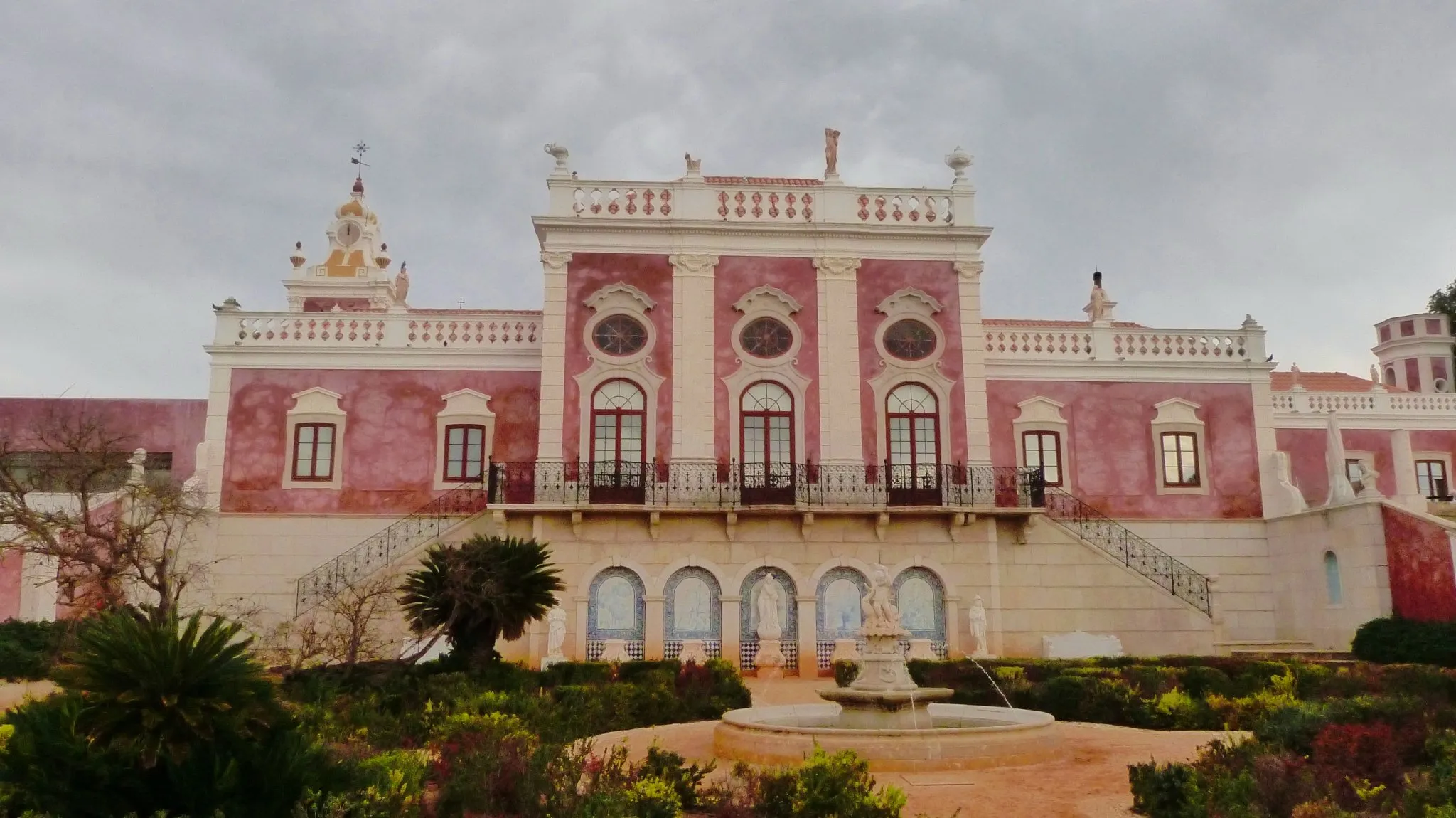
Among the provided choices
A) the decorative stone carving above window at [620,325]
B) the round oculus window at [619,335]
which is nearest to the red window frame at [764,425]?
the decorative stone carving above window at [620,325]

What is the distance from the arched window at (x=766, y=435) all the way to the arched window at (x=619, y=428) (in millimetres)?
2172

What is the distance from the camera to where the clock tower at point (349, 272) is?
34.3 metres

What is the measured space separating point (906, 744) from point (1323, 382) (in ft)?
95.1

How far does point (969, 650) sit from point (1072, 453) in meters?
6.09

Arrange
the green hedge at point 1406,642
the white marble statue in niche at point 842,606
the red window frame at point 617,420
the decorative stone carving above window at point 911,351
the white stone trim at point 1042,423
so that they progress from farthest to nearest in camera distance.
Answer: the white stone trim at point 1042,423 < the decorative stone carving above window at point 911,351 < the red window frame at point 617,420 < the white marble statue in niche at point 842,606 < the green hedge at point 1406,642

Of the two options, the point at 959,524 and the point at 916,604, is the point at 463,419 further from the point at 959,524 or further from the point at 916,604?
the point at 959,524

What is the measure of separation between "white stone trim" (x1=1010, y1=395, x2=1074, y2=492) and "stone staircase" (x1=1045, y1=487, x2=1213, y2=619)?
1.10 meters

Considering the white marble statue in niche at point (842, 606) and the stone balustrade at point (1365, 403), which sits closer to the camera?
the white marble statue in niche at point (842, 606)

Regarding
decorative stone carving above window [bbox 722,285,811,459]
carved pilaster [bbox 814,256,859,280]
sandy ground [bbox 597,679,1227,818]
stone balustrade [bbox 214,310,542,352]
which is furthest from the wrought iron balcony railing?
sandy ground [bbox 597,679,1227,818]

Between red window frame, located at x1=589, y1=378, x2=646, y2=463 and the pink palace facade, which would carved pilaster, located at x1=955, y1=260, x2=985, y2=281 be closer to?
the pink palace facade

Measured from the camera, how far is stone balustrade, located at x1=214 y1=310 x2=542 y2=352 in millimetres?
25719

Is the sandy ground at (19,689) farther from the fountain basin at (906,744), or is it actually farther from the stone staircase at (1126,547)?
the stone staircase at (1126,547)

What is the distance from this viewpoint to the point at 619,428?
24.0 m

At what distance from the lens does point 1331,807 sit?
7137 millimetres
